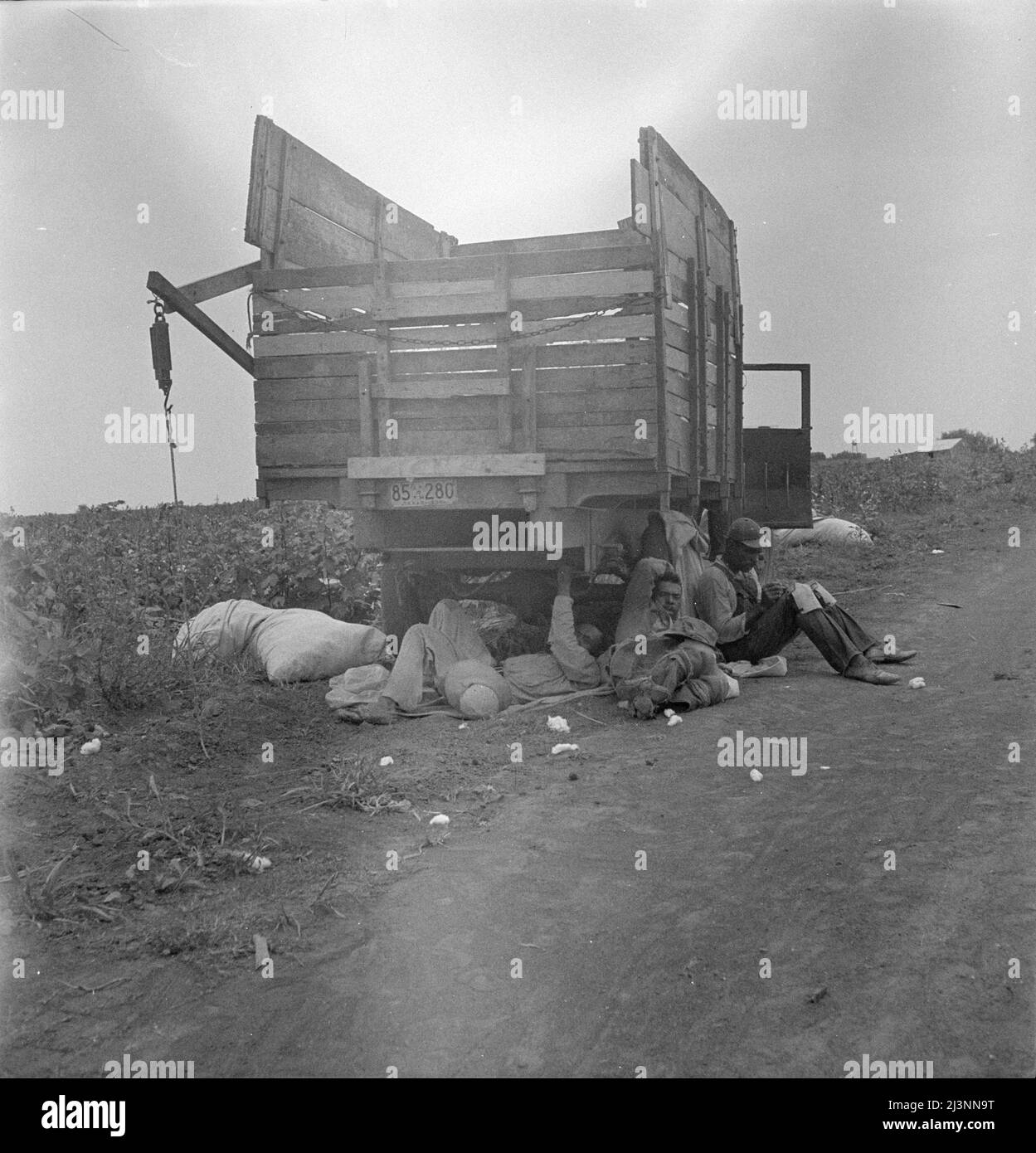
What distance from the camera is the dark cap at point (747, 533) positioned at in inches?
270

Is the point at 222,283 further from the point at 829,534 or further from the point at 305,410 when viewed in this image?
the point at 829,534

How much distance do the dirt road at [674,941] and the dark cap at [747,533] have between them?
2246 mm

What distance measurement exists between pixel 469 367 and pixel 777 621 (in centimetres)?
251

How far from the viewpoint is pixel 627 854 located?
360cm

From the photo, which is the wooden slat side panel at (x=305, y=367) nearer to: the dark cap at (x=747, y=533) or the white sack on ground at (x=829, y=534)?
the dark cap at (x=747, y=533)

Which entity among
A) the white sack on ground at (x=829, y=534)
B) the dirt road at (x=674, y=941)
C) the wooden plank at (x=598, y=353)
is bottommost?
the dirt road at (x=674, y=941)

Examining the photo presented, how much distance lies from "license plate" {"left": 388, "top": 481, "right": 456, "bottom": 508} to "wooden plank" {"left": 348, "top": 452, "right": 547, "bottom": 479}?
71mm

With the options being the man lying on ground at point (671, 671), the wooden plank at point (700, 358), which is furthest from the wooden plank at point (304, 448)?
the wooden plank at point (700, 358)

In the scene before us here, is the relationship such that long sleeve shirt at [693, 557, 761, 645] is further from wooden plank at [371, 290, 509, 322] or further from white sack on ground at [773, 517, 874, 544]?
white sack on ground at [773, 517, 874, 544]

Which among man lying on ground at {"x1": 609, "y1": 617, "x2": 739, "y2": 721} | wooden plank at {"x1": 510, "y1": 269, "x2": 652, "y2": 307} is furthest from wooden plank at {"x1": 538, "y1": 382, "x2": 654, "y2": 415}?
man lying on ground at {"x1": 609, "y1": 617, "x2": 739, "y2": 721}

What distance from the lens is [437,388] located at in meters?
6.07

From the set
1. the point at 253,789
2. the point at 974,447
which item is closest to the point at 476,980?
the point at 253,789

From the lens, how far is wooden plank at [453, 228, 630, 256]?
272 inches

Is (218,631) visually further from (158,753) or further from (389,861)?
(389,861)
